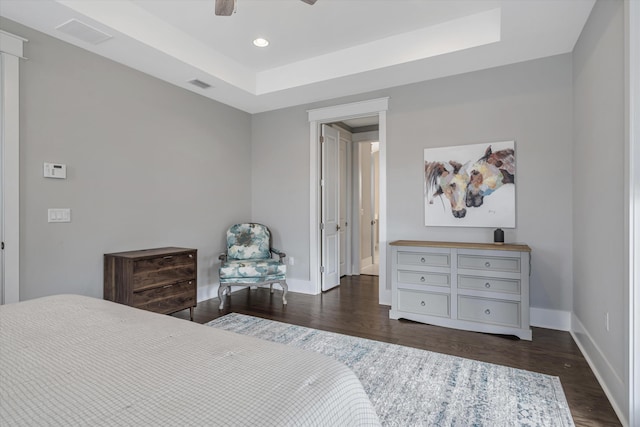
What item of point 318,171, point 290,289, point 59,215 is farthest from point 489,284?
point 59,215

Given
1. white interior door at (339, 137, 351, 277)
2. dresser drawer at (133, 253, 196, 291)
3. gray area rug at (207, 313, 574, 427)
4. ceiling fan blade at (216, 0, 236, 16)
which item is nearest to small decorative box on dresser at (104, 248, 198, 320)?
dresser drawer at (133, 253, 196, 291)

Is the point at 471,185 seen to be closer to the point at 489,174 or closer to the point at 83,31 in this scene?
the point at 489,174

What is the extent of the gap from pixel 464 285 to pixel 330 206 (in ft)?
7.42

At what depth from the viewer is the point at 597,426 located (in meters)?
1.77

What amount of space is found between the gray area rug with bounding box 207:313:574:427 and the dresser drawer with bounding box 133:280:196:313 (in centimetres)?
124

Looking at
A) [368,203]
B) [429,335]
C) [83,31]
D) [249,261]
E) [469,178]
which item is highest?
[83,31]

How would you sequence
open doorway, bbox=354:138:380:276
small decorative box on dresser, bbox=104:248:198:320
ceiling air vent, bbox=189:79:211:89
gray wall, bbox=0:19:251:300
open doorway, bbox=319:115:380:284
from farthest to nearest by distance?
open doorway, bbox=354:138:380:276
open doorway, bbox=319:115:380:284
ceiling air vent, bbox=189:79:211:89
small decorative box on dresser, bbox=104:248:198:320
gray wall, bbox=0:19:251:300

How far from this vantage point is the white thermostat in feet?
8.95

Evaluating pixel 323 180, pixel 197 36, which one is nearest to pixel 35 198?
pixel 197 36

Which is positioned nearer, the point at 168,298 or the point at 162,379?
the point at 162,379

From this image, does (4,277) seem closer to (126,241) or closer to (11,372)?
(126,241)

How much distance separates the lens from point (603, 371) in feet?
7.03

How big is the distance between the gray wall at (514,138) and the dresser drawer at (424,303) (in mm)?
689

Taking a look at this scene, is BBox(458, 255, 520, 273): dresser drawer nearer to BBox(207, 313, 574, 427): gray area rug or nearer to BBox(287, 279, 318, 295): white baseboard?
BBox(207, 313, 574, 427): gray area rug
